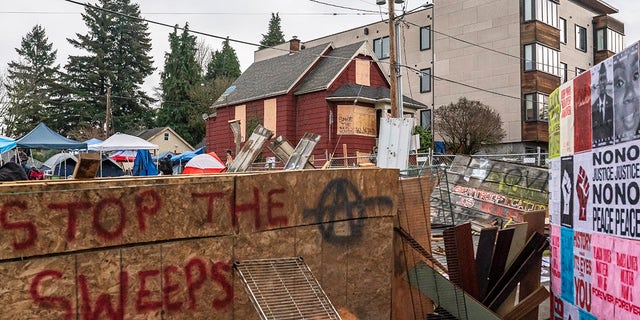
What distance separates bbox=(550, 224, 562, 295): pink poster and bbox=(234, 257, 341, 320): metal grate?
2.76 metres

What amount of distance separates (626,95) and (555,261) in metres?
2.46

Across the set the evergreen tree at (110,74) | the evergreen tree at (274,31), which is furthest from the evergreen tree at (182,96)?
the evergreen tree at (274,31)

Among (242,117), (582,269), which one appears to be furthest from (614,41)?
(582,269)

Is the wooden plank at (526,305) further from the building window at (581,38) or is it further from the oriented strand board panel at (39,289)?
the building window at (581,38)

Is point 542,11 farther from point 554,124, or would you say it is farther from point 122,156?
point 554,124

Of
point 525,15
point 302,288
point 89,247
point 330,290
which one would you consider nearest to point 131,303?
point 89,247

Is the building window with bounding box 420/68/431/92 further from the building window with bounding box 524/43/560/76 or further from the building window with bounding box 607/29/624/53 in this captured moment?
the building window with bounding box 607/29/624/53

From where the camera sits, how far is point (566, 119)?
5.61 meters

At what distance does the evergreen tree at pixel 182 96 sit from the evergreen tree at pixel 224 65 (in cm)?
817

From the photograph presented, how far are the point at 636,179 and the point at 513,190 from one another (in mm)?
10219

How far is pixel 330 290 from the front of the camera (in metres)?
5.25

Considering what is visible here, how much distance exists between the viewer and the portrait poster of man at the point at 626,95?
3.94 meters

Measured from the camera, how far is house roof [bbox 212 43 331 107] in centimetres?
3284

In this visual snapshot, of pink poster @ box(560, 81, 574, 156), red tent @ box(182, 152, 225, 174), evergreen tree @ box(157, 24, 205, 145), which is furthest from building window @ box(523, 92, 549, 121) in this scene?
evergreen tree @ box(157, 24, 205, 145)
